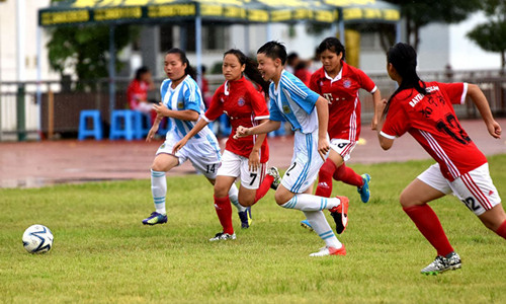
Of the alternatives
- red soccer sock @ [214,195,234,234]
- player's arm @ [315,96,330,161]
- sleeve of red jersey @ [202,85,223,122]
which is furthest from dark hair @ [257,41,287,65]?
red soccer sock @ [214,195,234,234]

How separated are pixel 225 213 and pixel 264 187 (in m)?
0.64

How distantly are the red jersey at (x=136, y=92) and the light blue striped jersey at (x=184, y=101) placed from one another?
45.4 feet

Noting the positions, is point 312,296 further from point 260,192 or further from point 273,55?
point 260,192

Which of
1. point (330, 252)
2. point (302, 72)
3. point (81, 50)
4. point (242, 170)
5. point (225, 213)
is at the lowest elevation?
point (330, 252)

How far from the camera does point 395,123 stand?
682cm

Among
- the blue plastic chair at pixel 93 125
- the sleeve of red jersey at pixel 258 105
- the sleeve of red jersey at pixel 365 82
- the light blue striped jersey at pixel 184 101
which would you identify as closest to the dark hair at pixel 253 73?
the sleeve of red jersey at pixel 258 105

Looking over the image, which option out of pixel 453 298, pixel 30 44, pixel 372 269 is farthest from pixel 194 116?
pixel 30 44

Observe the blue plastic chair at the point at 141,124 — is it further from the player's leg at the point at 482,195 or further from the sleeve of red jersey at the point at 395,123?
the player's leg at the point at 482,195

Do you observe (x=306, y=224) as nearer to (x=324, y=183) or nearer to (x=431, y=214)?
(x=324, y=183)

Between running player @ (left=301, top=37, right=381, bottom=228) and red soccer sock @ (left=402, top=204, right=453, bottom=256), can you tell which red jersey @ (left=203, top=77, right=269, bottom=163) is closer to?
running player @ (left=301, top=37, right=381, bottom=228)

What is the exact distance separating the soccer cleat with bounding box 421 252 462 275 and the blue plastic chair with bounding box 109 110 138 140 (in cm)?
1802

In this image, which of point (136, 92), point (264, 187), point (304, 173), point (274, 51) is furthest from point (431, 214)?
point (136, 92)

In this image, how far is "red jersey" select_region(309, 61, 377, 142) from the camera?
988 centimetres

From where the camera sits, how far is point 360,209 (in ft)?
36.9
